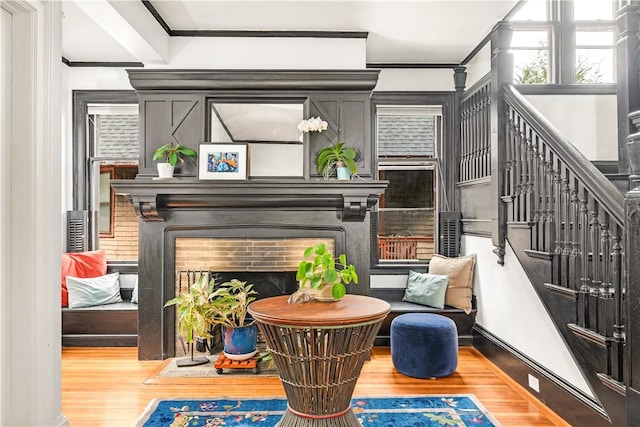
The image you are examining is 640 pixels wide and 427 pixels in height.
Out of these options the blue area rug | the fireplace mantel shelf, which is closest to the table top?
the blue area rug

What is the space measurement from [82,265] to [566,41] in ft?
16.9

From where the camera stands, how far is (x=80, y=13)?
364 cm

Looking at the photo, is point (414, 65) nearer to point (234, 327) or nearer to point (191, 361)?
point (234, 327)

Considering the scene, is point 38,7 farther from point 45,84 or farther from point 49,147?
point 49,147

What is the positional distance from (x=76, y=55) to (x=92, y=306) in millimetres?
2538

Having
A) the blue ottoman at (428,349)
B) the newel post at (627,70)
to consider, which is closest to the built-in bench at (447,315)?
the blue ottoman at (428,349)

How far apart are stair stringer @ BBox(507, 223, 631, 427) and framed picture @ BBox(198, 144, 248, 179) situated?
2299 millimetres

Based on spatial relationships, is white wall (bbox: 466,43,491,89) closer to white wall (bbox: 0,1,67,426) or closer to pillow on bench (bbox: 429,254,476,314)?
pillow on bench (bbox: 429,254,476,314)

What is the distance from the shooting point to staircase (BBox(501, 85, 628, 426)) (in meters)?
2.23

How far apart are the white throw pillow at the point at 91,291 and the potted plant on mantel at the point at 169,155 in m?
1.41

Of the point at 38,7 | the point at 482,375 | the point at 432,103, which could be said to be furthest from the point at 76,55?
the point at 482,375

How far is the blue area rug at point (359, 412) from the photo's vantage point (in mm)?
2738

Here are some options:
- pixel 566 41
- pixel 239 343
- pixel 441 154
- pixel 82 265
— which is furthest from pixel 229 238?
pixel 566 41

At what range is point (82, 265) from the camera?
14.8 ft
